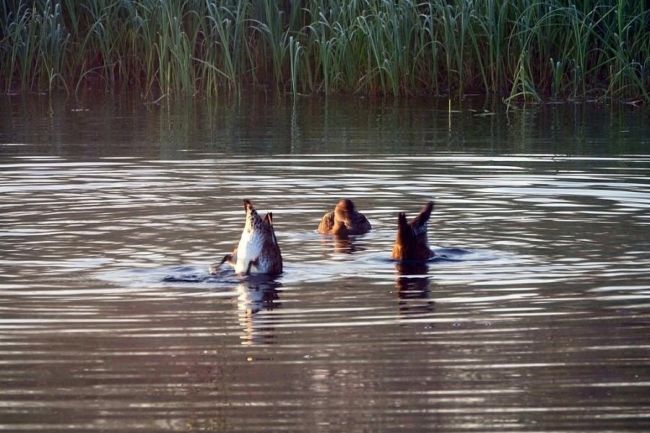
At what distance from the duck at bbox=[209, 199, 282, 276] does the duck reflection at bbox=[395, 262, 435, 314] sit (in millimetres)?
657

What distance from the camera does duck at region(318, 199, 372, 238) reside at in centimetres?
939

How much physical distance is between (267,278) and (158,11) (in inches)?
447

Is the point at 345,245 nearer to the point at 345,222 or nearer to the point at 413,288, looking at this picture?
the point at 345,222

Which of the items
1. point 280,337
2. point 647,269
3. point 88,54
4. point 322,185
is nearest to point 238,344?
point 280,337

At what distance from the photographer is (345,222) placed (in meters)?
9.41

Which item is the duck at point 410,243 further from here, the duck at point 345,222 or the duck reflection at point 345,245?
the duck at point 345,222

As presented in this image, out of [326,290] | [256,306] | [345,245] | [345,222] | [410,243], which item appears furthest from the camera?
[345,222]

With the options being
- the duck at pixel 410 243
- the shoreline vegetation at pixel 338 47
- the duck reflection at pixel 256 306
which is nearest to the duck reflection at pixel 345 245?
the duck at pixel 410 243

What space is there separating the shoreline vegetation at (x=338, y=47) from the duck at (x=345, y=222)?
25.5ft

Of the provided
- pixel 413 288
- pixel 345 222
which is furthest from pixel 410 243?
pixel 345 222

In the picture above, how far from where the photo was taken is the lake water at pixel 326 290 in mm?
5199

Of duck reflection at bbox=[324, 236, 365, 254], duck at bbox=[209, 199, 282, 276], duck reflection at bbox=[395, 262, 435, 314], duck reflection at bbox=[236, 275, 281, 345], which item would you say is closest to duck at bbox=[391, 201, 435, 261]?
duck reflection at bbox=[395, 262, 435, 314]

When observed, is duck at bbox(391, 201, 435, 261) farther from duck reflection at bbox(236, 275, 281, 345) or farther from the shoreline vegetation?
the shoreline vegetation

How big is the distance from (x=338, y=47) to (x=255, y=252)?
10.5 metres
